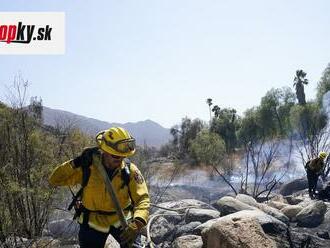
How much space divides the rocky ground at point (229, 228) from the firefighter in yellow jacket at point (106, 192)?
0.89 m

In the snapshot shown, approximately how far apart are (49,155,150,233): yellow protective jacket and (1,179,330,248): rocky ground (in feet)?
2.94

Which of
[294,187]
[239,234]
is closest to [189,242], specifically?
[239,234]

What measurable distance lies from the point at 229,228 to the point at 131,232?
4.08m

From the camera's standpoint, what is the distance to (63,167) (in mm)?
4664

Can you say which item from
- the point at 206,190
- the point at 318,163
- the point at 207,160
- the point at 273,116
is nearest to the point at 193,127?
the point at 273,116

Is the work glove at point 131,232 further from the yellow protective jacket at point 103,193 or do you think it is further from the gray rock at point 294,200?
the gray rock at point 294,200

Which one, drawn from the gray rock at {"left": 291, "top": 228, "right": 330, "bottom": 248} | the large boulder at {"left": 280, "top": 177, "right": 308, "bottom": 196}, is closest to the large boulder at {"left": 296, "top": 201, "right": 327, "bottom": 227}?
the gray rock at {"left": 291, "top": 228, "right": 330, "bottom": 248}

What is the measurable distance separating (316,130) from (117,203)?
125 ft

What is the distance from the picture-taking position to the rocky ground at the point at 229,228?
815 cm

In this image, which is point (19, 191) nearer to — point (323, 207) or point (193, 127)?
point (323, 207)

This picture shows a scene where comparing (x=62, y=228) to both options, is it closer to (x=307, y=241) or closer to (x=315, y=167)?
(x=307, y=241)

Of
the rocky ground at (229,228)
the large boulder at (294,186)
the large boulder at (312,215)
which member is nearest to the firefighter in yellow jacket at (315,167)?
the rocky ground at (229,228)

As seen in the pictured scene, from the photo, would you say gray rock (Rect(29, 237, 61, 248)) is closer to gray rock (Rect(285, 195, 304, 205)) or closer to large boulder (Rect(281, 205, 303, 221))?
large boulder (Rect(281, 205, 303, 221))

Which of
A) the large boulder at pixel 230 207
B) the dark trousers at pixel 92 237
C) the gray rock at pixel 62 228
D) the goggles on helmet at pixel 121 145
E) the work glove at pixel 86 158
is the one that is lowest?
the gray rock at pixel 62 228
